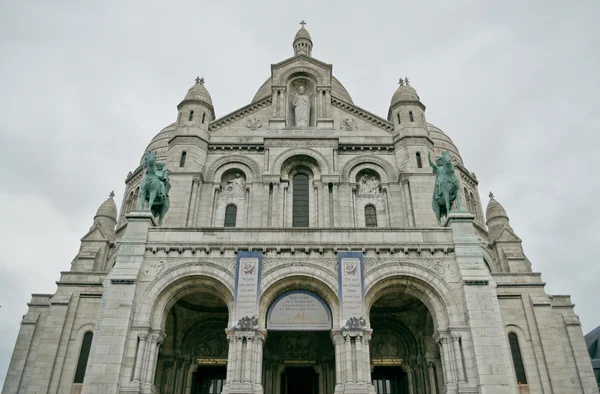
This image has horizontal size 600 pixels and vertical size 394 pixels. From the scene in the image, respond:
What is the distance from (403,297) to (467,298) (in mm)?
3354

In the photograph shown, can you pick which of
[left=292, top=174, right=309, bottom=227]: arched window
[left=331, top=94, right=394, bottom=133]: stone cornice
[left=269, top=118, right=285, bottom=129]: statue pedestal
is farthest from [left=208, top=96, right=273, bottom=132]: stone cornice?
[left=292, top=174, right=309, bottom=227]: arched window

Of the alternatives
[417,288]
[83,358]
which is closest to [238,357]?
[417,288]

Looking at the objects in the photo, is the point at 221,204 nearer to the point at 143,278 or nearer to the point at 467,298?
the point at 143,278

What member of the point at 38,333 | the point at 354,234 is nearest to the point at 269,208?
the point at 354,234

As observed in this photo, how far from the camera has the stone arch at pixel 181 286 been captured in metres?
18.5

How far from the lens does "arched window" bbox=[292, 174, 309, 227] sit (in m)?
26.6

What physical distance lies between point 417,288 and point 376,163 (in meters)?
10.7

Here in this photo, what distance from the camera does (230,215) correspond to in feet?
89.1

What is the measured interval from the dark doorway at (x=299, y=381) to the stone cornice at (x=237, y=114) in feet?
49.4

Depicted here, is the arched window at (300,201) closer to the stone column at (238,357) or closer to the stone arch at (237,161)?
the stone arch at (237,161)

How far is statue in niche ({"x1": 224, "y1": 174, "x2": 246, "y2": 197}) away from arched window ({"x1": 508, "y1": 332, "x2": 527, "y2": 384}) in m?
15.5

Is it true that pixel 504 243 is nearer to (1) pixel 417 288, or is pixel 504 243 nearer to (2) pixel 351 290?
(1) pixel 417 288

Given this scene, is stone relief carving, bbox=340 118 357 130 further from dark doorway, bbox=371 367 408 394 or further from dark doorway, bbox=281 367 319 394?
dark doorway, bbox=281 367 319 394

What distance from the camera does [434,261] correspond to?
19344mm
